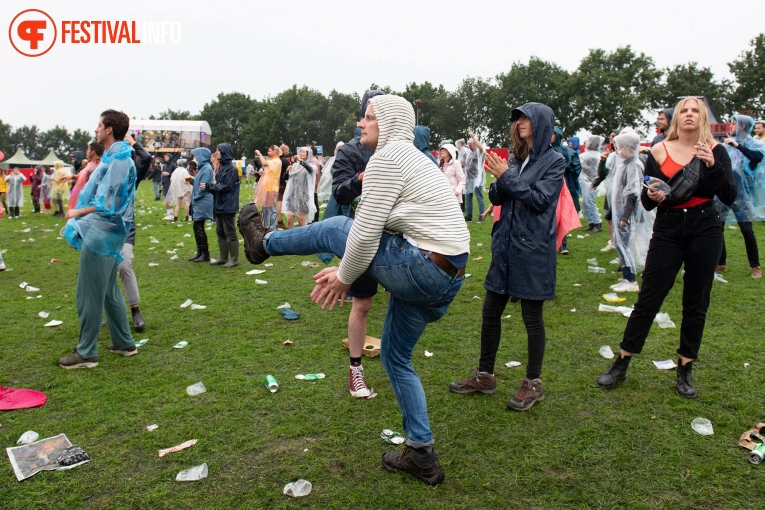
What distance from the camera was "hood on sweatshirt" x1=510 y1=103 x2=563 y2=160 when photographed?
3.86m

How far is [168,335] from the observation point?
5.82 metres

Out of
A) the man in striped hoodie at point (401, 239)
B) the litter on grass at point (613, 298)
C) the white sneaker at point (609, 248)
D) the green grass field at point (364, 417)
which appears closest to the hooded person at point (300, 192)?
the green grass field at point (364, 417)

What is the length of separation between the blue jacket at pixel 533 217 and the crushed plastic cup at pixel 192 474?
2.25m

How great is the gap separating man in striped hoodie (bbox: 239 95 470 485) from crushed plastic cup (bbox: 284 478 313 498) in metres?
0.58

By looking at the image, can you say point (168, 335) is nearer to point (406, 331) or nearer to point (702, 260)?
point (406, 331)

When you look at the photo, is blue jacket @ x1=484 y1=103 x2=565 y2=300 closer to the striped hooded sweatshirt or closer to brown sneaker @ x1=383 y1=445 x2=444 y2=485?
the striped hooded sweatshirt

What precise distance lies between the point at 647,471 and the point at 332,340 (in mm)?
3135

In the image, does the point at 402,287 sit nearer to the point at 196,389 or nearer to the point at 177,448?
the point at 177,448

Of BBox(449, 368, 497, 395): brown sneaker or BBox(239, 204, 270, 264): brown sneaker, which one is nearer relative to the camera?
BBox(239, 204, 270, 264): brown sneaker

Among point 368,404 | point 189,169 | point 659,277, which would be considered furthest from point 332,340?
point 189,169

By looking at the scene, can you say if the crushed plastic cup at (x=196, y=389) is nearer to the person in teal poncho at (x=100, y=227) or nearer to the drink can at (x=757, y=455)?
the person in teal poncho at (x=100, y=227)

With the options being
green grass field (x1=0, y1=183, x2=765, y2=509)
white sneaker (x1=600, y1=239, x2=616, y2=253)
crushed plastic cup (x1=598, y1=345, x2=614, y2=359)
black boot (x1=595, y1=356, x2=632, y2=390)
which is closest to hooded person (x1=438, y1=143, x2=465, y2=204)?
white sneaker (x1=600, y1=239, x2=616, y2=253)

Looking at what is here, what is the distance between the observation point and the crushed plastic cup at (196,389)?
169 inches

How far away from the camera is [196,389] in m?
4.35
